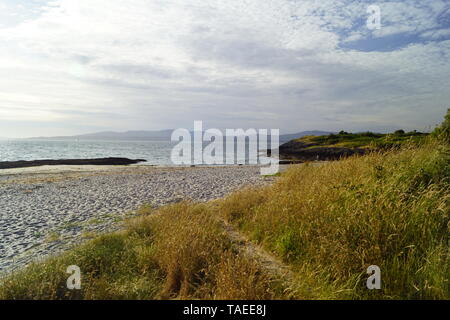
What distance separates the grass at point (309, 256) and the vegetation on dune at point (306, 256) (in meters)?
0.02

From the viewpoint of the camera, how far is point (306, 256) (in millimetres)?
4352

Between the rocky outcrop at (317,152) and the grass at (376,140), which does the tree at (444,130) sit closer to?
the grass at (376,140)

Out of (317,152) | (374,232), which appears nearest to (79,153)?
(317,152)

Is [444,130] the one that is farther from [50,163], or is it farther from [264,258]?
[50,163]

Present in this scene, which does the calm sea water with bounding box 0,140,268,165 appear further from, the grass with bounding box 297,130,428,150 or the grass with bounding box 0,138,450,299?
the grass with bounding box 0,138,450,299

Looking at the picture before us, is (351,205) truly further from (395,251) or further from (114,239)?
(114,239)

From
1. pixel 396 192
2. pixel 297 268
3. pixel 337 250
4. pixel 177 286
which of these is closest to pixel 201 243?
pixel 177 286

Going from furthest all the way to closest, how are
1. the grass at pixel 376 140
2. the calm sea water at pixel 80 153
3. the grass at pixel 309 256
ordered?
the calm sea water at pixel 80 153 → the grass at pixel 376 140 → the grass at pixel 309 256

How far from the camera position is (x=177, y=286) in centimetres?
403

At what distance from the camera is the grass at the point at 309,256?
346cm

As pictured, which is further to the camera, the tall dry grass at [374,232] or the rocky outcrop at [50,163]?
the rocky outcrop at [50,163]

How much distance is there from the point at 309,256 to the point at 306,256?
0.05 m

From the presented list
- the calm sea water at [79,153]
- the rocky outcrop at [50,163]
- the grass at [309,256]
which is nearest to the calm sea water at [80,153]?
the calm sea water at [79,153]

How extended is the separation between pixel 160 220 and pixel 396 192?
5693mm
